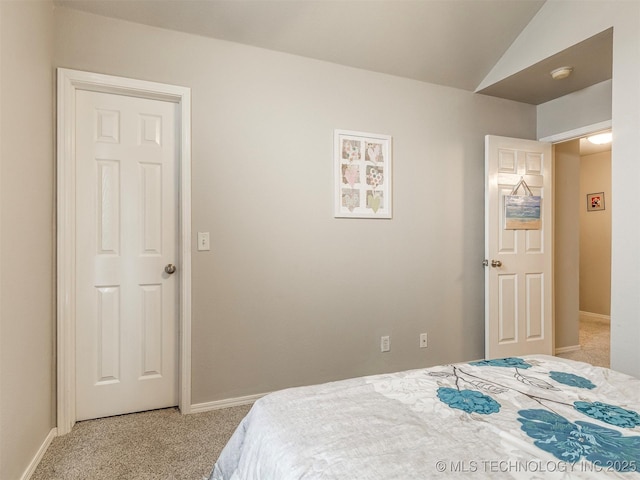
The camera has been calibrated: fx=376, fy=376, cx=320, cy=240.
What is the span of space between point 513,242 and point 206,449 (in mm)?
2878

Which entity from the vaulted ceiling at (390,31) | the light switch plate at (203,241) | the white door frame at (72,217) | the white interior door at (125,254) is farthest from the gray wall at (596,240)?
the white interior door at (125,254)

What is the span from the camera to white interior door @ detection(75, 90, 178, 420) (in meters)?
2.30

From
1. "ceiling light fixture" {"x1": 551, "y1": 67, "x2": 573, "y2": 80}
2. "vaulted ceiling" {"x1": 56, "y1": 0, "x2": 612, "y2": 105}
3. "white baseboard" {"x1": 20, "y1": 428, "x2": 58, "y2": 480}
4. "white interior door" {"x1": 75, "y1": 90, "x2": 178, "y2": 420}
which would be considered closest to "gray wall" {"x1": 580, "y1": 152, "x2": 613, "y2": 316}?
"vaulted ceiling" {"x1": 56, "y1": 0, "x2": 612, "y2": 105}

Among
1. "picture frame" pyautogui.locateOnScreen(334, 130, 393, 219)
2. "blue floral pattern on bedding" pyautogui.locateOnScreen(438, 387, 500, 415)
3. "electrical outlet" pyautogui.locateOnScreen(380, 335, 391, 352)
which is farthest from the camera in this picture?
"electrical outlet" pyautogui.locateOnScreen(380, 335, 391, 352)

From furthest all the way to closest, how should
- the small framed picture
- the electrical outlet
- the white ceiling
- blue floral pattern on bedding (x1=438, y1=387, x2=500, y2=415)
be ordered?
the small framed picture
the electrical outlet
the white ceiling
blue floral pattern on bedding (x1=438, y1=387, x2=500, y2=415)

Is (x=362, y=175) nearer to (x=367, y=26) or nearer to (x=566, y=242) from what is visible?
(x=367, y=26)

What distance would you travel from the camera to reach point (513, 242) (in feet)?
10.9

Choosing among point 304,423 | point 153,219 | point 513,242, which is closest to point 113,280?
point 153,219

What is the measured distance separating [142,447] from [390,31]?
3.02m

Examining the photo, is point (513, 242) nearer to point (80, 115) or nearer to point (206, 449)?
point (206, 449)

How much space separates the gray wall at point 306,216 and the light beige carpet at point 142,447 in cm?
26

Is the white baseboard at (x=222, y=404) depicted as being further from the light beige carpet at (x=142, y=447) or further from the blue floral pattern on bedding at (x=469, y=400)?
the blue floral pattern on bedding at (x=469, y=400)

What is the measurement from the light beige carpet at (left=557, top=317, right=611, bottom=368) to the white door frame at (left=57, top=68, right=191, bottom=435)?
3.33m

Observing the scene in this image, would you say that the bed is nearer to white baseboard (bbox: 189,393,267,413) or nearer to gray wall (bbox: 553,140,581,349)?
white baseboard (bbox: 189,393,267,413)
